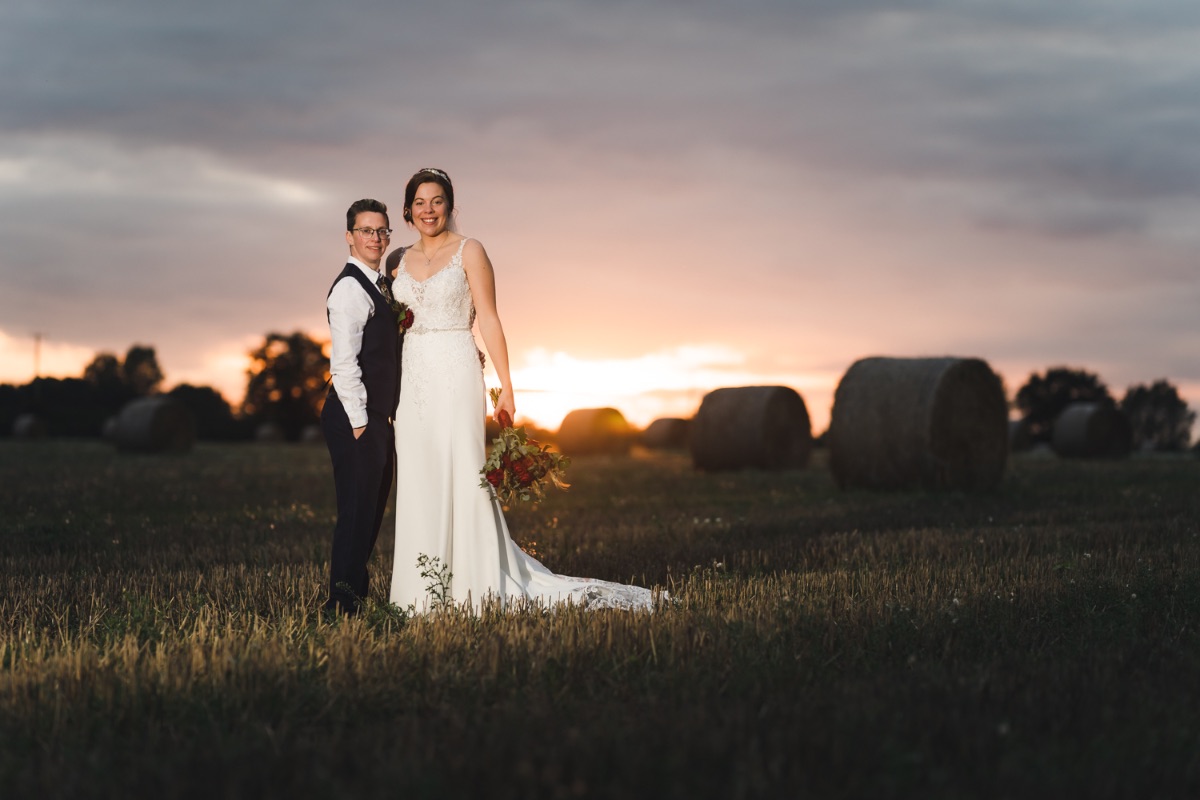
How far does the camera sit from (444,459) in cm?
668

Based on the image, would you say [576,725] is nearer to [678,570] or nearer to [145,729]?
[145,729]

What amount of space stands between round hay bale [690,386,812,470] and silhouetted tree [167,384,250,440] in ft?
151

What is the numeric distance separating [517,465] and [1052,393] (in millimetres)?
91362

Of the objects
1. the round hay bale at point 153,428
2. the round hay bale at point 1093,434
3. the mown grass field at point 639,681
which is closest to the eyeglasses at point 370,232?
the mown grass field at point 639,681

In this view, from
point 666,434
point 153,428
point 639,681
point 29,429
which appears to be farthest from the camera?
point 29,429

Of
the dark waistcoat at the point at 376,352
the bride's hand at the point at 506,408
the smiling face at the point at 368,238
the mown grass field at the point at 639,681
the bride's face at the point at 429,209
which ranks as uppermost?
the bride's face at the point at 429,209

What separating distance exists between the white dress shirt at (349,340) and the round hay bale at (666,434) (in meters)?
38.5

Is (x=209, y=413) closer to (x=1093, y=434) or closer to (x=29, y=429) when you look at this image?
(x=29, y=429)

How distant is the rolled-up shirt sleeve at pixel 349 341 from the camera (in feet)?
20.7

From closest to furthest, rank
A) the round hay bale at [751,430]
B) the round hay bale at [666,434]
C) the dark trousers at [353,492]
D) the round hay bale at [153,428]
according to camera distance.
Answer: the dark trousers at [353,492], the round hay bale at [751,430], the round hay bale at [153,428], the round hay bale at [666,434]

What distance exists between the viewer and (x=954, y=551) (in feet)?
30.1

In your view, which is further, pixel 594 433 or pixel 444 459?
pixel 594 433

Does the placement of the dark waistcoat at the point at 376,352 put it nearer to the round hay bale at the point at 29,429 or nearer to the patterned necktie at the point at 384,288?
the patterned necktie at the point at 384,288

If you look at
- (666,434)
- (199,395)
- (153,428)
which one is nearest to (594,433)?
(666,434)
